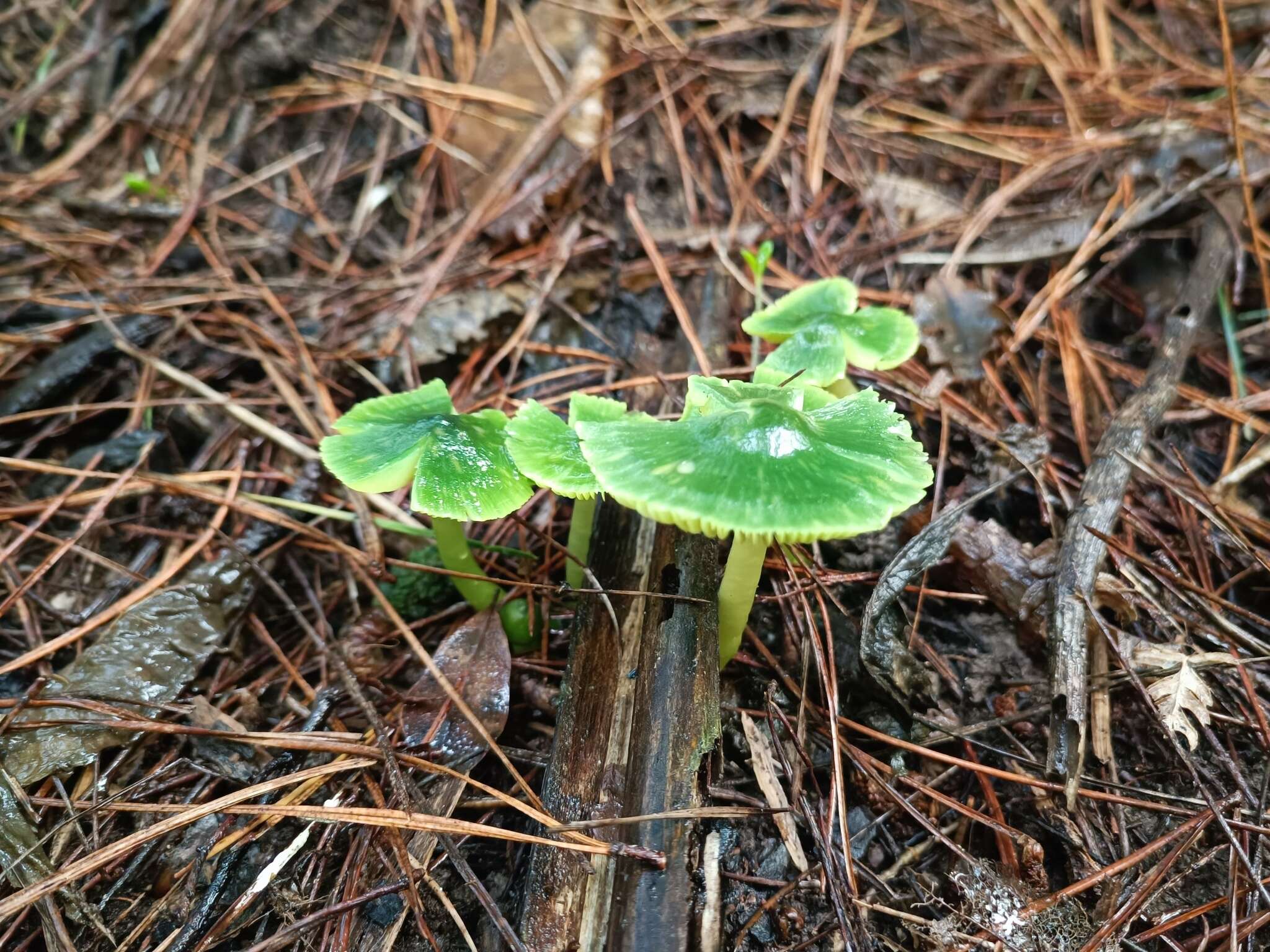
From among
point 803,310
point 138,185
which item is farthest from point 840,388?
point 138,185

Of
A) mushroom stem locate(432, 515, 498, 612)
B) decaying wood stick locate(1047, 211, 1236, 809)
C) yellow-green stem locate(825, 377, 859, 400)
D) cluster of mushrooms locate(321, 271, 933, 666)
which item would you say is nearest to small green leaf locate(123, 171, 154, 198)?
cluster of mushrooms locate(321, 271, 933, 666)

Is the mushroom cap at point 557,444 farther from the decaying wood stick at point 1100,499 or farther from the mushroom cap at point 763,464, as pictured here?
the decaying wood stick at point 1100,499

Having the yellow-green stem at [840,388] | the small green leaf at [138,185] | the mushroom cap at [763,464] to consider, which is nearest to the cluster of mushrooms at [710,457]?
the mushroom cap at [763,464]

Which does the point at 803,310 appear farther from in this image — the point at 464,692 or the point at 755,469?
the point at 464,692

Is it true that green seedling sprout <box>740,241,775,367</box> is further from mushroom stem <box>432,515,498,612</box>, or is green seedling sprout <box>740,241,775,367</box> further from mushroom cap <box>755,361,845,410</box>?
mushroom stem <box>432,515,498,612</box>

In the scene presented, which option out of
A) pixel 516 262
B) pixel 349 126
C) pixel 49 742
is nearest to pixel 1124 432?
pixel 516 262

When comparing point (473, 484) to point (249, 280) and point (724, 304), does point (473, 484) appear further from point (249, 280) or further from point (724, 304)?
point (249, 280)
